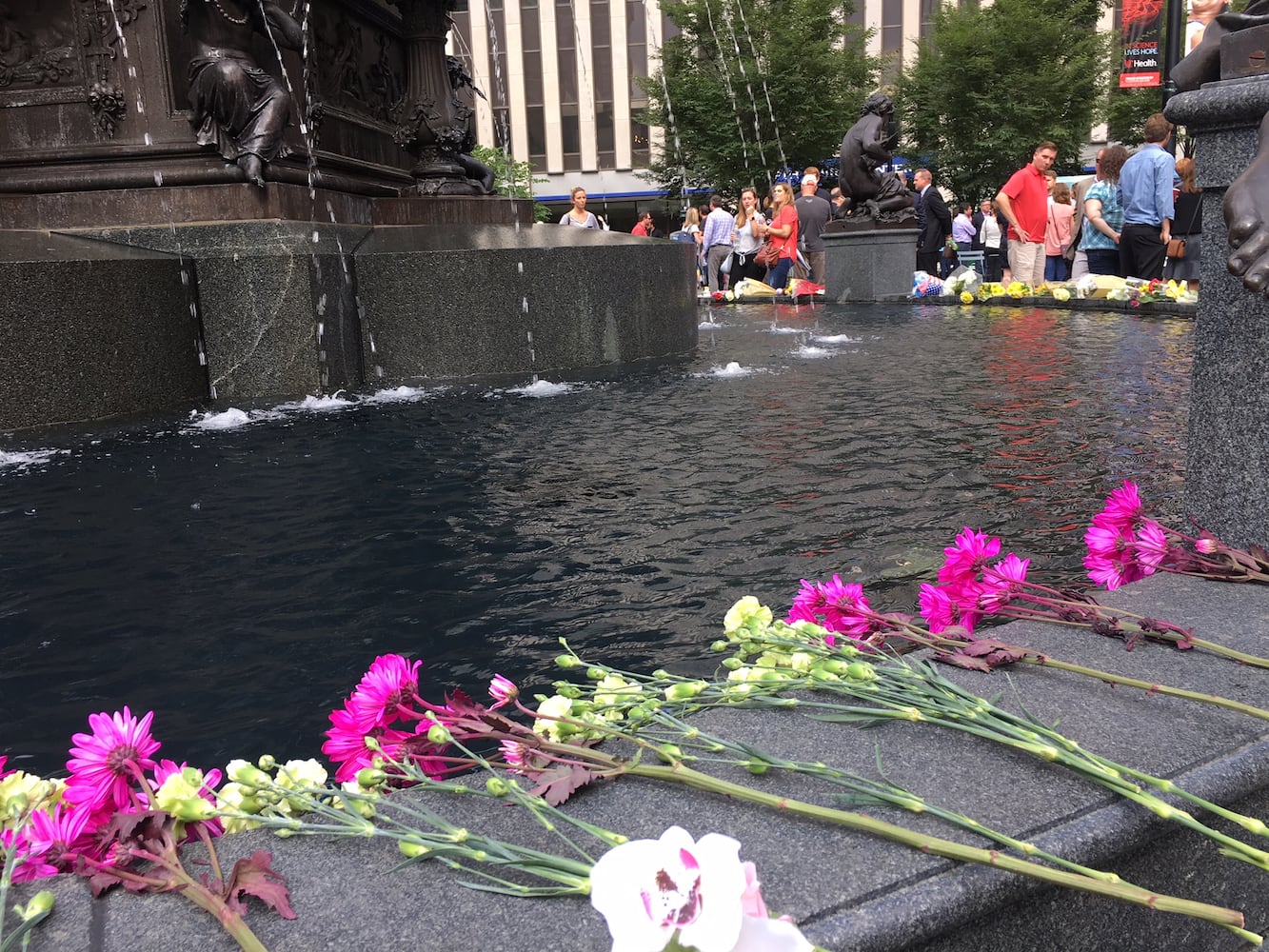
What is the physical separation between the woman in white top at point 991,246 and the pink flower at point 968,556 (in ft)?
70.8

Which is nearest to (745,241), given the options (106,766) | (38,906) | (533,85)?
(106,766)

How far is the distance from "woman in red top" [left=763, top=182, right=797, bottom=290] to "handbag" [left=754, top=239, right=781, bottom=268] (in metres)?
0.06

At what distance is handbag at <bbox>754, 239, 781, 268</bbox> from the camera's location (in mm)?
20672

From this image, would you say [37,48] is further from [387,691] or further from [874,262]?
[874,262]

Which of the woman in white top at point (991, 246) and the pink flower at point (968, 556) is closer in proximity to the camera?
the pink flower at point (968, 556)

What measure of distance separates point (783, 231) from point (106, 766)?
19.5 meters

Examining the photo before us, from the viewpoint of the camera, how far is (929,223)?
2041 centimetres

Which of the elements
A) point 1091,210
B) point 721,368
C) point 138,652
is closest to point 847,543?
point 138,652

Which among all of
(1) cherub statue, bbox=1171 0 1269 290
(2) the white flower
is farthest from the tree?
(2) the white flower

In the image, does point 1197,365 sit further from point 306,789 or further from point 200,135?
point 200,135

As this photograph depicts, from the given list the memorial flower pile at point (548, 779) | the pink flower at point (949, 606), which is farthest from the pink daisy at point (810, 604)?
the pink flower at point (949, 606)

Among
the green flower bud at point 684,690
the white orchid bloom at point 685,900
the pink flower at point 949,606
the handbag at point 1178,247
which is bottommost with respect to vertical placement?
the pink flower at point 949,606

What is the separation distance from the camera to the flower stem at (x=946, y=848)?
1.24 m

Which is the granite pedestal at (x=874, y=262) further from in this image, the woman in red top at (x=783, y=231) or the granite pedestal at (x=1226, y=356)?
the granite pedestal at (x=1226, y=356)
